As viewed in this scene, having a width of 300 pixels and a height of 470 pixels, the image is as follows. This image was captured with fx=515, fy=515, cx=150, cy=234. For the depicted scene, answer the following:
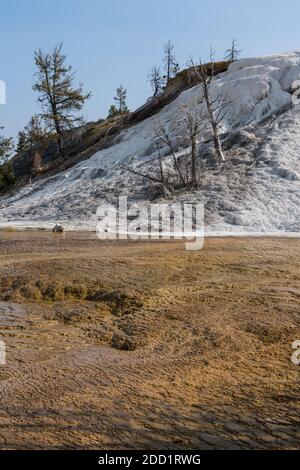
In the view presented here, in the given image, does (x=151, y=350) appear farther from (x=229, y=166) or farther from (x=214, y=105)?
(x=214, y=105)

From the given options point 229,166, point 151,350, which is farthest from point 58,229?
point 151,350

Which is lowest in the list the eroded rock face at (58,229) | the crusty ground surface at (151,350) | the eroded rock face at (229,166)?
the crusty ground surface at (151,350)

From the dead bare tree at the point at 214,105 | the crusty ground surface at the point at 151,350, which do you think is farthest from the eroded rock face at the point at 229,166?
the crusty ground surface at the point at 151,350

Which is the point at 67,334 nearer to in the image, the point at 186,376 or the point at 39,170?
the point at 186,376

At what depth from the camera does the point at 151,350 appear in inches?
206

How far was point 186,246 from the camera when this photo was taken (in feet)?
33.9

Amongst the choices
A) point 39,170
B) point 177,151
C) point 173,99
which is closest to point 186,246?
point 177,151

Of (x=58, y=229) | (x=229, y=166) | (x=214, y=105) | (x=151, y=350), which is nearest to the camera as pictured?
(x=151, y=350)

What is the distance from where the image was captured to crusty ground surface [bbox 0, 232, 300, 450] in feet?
11.8

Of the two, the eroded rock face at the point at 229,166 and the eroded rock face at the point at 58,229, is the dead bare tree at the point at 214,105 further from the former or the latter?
the eroded rock face at the point at 58,229

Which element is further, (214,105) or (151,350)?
(214,105)

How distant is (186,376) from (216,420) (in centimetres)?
85

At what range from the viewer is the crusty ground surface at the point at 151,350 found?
3600mm

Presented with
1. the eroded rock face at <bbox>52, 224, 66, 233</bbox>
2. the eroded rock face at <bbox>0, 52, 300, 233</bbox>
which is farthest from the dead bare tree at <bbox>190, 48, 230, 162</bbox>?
the eroded rock face at <bbox>52, 224, 66, 233</bbox>
